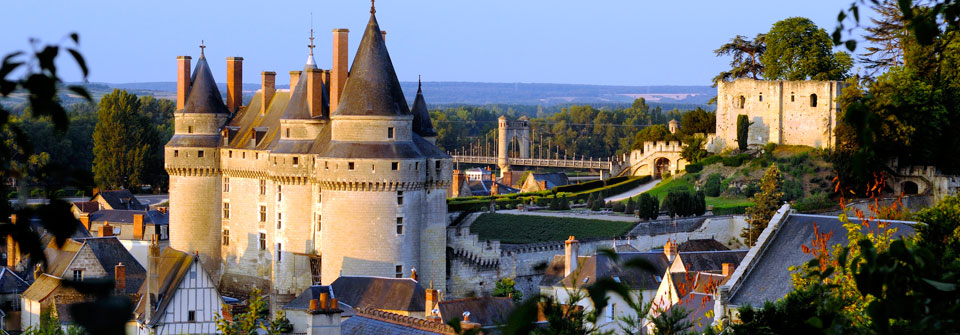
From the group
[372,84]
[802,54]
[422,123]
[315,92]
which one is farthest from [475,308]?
[802,54]

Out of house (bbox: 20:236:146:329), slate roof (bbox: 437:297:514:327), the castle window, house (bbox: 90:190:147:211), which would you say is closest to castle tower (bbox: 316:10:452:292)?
the castle window

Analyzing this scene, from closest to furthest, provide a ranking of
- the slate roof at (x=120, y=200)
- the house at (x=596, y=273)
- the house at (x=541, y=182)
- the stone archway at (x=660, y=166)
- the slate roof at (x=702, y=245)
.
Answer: the house at (x=596, y=273)
the slate roof at (x=702, y=245)
the slate roof at (x=120, y=200)
the stone archway at (x=660, y=166)
the house at (x=541, y=182)

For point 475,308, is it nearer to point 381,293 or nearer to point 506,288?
point 381,293

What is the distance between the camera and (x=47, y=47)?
5609mm

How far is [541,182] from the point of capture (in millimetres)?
72812

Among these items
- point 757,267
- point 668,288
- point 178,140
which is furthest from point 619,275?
point 178,140

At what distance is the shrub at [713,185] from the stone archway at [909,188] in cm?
652

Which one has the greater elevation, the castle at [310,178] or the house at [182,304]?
the castle at [310,178]

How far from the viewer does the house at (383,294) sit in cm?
3203

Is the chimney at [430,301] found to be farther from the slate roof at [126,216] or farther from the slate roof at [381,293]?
the slate roof at [126,216]

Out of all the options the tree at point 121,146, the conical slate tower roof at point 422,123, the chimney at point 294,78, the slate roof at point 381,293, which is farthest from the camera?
the tree at point 121,146

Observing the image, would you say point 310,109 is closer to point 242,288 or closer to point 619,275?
point 242,288

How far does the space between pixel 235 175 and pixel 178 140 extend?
274 cm

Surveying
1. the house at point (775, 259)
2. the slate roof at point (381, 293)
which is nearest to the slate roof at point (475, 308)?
the slate roof at point (381, 293)
